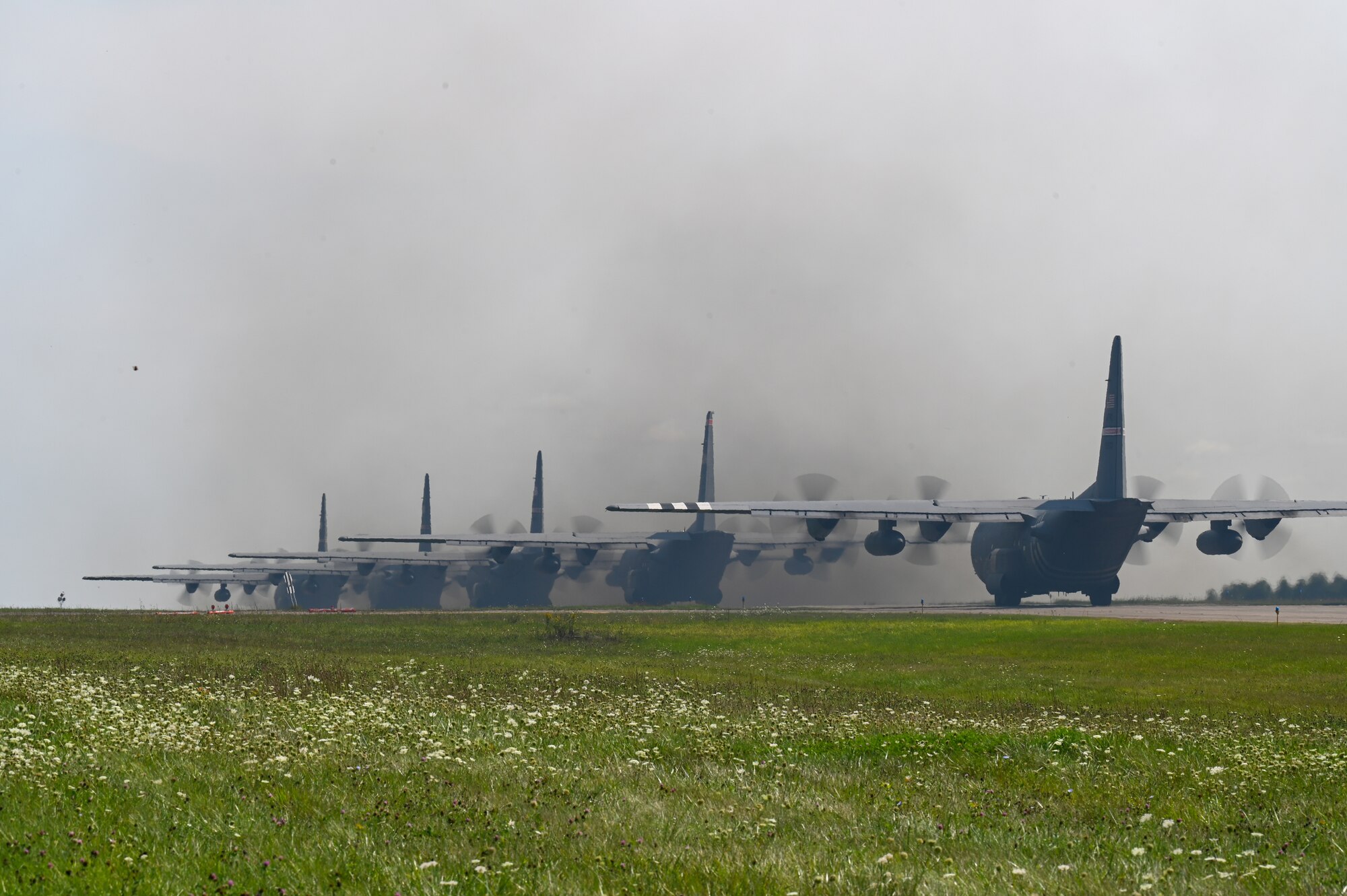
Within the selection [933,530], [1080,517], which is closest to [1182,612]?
[1080,517]

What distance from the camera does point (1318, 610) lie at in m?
68.2

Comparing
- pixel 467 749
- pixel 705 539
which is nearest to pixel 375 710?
pixel 467 749

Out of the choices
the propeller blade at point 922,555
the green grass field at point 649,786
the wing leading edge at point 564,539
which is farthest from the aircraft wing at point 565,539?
the green grass field at point 649,786

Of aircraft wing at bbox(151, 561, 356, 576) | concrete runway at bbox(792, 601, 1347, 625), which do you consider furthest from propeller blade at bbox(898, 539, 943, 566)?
aircraft wing at bbox(151, 561, 356, 576)

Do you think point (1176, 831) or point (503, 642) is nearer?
point (1176, 831)

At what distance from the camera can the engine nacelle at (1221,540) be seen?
78875mm

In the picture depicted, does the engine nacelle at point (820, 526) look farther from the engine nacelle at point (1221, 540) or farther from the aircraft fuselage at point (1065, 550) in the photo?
the engine nacelle at point (1221, 540)

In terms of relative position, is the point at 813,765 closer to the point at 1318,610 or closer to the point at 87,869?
the point at 87,869

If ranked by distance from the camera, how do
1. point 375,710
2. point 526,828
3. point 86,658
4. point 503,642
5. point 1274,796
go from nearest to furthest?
point 526,828
point 1274,796
point 375,710
point 86,658
point 503,642

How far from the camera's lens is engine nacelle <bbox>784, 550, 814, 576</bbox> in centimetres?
11812

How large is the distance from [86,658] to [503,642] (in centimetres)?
1615

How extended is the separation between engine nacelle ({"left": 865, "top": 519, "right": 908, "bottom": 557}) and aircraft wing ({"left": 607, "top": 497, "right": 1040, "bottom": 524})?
181 cm

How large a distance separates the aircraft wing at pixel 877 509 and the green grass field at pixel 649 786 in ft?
147

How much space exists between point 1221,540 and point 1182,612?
14.2m
